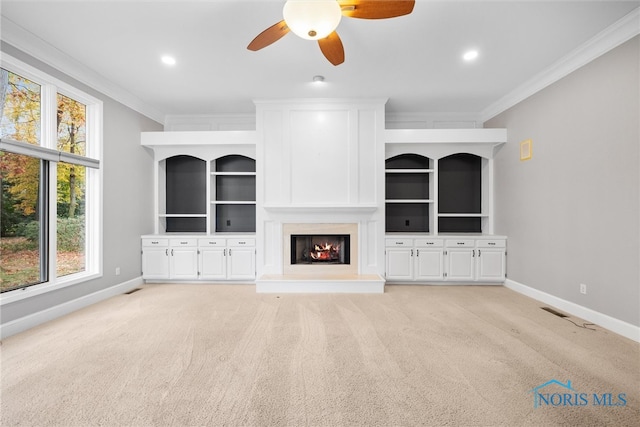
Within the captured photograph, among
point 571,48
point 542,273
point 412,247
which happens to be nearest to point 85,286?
point 412,247

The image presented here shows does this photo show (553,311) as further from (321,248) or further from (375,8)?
(375,8)

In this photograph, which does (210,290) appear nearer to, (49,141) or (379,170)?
(49,141)

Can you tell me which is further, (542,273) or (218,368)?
(542,273)

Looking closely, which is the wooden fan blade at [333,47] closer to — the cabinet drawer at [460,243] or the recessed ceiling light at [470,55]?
the recessed ceiling light at [470,55]

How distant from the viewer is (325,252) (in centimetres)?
466

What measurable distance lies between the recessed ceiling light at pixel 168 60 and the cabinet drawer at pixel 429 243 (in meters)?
4.04

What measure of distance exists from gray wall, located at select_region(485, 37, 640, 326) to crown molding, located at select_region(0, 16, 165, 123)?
221 inches

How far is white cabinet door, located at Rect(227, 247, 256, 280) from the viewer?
451 centimetres

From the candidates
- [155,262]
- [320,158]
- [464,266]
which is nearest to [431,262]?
[464,266]

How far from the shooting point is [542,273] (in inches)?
143

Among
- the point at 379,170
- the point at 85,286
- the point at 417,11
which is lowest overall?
the point at 85,286

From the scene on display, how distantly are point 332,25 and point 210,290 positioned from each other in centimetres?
377

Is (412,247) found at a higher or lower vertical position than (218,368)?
higher

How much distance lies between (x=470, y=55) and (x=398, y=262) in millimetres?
2863
